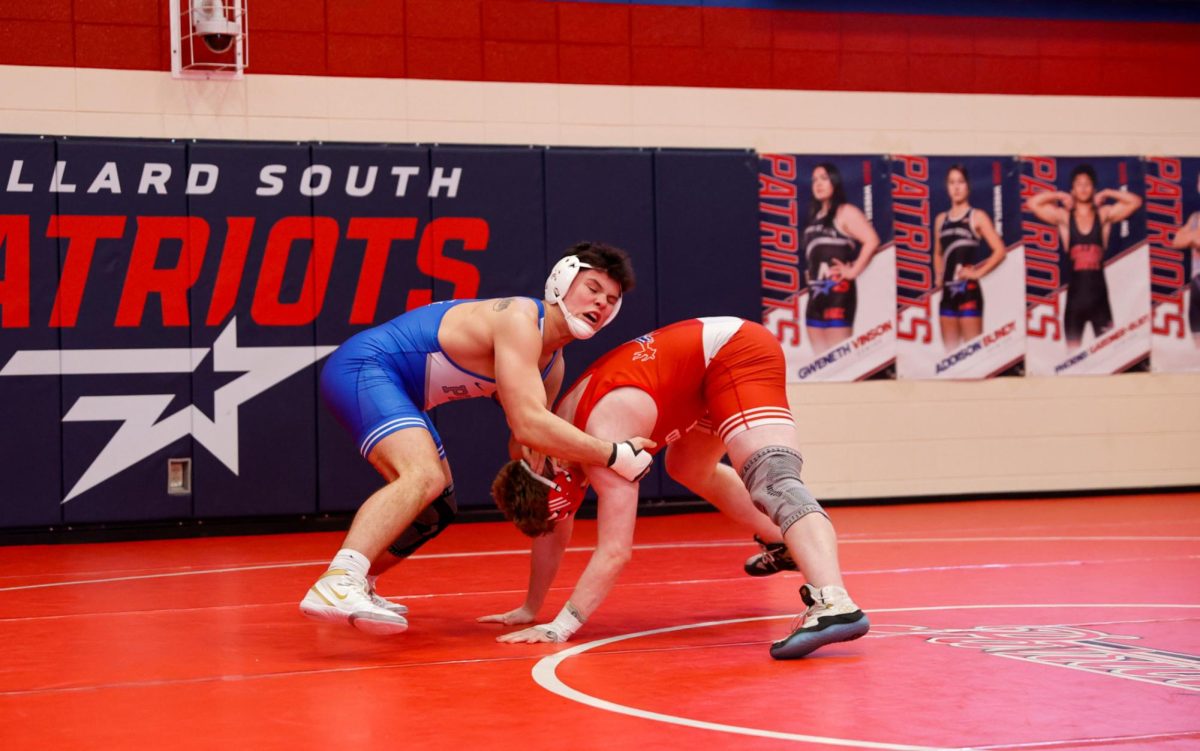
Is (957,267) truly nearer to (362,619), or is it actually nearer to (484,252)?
(484,252)

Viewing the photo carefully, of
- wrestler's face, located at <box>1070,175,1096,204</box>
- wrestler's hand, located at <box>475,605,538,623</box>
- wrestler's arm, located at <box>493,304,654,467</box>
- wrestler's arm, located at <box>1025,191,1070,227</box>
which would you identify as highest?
wrestler's face, located at <box>1070,175,1096,204</box>

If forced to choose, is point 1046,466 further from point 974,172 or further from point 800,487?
point 800,487

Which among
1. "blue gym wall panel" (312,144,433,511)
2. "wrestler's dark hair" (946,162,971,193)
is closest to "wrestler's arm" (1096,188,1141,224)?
"wrestler's dark hair" (946,162,971,193)

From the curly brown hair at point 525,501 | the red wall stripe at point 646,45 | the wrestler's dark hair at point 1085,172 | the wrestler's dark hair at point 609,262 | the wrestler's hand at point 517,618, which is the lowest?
the wrestler's hand at point 517,618

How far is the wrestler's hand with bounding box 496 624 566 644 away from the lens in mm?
5012

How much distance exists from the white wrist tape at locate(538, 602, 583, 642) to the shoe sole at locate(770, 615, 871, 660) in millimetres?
749

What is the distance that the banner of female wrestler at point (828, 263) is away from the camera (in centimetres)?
1049

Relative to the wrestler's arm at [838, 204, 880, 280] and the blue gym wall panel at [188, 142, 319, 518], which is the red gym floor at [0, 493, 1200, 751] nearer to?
the blue gym wall panel at [188, 142, 319, 518]

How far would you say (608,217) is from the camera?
9.99 m

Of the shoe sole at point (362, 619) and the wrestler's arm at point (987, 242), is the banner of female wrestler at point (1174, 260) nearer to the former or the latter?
the wrestler's arm at point (987, 242)

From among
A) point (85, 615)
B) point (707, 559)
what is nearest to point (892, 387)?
point (707, 559)

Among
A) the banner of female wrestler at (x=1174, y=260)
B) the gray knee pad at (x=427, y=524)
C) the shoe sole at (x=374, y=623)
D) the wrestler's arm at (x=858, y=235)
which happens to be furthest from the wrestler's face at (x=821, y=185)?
the shoe sole at (x=374, y=623)

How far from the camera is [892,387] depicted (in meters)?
10.7

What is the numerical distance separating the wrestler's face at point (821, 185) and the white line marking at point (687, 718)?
5307mm
